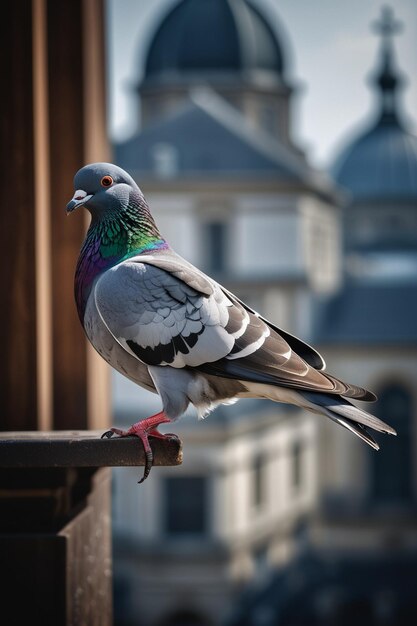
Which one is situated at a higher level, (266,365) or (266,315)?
(266,315)

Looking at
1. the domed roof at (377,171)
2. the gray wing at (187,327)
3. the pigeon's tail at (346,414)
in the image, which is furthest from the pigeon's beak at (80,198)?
the domed roof at (377,171)

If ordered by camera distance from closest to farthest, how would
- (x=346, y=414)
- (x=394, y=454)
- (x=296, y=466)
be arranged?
(x=346, y=414) → (x=296, y=466) → (x=394, y=454)

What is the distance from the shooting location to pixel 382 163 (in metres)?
63.0

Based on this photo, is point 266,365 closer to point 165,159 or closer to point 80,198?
point 80,198

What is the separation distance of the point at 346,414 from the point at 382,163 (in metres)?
59.8

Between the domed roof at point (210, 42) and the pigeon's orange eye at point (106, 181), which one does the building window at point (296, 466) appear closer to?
the domed roof at point (210, 42)

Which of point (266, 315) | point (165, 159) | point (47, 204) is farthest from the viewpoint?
point (266, 315)

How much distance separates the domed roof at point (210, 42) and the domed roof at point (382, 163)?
10.7m

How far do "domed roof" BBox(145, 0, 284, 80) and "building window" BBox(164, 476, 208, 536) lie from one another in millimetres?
19794

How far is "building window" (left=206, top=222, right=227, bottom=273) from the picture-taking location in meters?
41.1

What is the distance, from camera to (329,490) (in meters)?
44.0

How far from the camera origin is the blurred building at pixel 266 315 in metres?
34.7

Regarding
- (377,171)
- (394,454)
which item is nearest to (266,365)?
(394,454)

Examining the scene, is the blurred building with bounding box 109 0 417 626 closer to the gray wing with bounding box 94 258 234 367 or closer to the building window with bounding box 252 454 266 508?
the building window with bounding box 252 454 266 508
